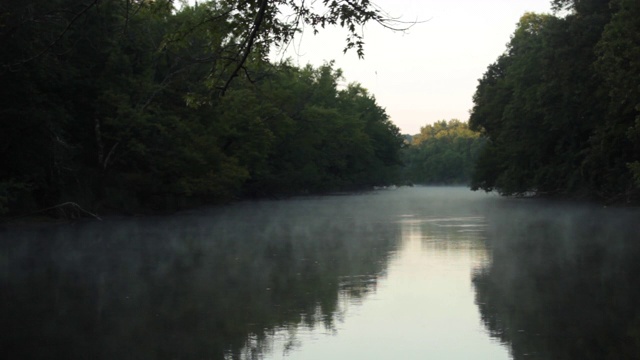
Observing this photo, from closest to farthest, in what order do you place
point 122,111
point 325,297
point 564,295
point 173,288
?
point 564,295 → point 325,297 → point 173,288 → point 122,111

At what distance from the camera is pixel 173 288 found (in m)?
15.0

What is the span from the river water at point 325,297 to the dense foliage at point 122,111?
3.55 meters

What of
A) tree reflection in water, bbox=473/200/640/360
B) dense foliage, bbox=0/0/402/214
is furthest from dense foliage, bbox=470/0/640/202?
dense foliage, bbox=0/0/402/214

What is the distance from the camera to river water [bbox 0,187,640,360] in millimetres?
9703

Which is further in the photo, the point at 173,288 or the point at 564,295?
the point at 173,288

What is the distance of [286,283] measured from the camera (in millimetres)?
15531

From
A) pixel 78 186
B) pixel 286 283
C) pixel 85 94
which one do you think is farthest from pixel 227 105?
pixel 286 283

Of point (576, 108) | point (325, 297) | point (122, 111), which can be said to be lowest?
point (325, 297)

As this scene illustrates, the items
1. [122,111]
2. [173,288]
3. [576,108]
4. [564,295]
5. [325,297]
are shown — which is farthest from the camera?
[576,108]

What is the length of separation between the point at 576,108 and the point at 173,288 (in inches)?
1782

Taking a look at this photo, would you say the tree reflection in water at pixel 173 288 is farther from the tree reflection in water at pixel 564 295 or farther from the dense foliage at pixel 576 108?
the dense foliage at pixel 576 108

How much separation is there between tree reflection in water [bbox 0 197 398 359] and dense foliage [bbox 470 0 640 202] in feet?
60.2

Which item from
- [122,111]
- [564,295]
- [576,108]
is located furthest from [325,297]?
[576,108]

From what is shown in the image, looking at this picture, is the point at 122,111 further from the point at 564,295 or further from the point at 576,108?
the point at 564,295
